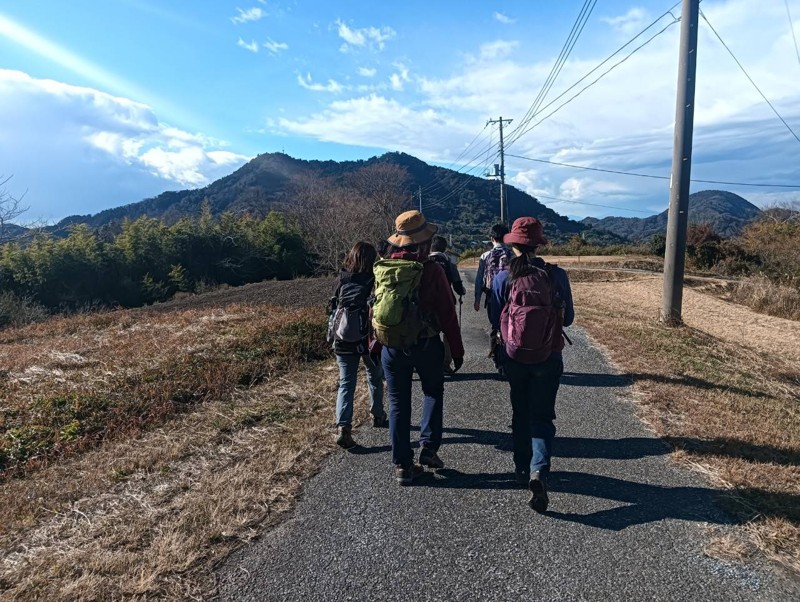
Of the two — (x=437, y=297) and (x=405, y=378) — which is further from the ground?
(x=437, y=297)

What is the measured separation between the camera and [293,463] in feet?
12.8

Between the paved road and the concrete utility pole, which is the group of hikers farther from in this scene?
the concrete utility pole

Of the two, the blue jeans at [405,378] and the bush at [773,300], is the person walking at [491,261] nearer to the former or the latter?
the blue jeans at [405,378]

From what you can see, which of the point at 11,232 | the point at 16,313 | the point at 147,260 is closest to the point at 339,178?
the point at 147,260

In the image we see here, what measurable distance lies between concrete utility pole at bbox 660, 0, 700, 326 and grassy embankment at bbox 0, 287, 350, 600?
6839mm

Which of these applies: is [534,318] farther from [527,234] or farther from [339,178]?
[339,178]

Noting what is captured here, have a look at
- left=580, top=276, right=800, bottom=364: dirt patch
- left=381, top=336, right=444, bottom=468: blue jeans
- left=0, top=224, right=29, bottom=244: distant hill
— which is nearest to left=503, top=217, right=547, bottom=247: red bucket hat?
left=381, top=336, right=444, bottom=468: blue jeans

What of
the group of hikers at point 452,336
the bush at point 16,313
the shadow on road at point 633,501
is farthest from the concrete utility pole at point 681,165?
the bush at point 16,313

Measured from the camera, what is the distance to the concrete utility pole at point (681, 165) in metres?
9.53

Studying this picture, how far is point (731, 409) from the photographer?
16.6 ft

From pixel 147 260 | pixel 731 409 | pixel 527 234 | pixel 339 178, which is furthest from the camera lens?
pixel 339 178

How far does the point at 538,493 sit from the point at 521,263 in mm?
1451

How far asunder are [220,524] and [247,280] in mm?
28691

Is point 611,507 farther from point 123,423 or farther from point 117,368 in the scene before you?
point 117,368
